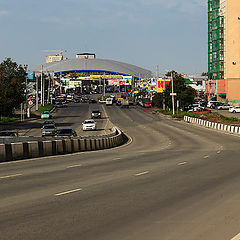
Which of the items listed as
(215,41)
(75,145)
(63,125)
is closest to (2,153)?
(75,145)

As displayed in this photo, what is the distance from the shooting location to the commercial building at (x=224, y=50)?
130000mm

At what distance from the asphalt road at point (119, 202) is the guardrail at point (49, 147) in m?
3.48

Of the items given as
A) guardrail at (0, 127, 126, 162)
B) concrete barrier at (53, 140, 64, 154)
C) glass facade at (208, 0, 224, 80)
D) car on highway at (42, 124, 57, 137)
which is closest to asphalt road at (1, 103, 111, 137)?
car on highway at (42, 124, 57, 137)

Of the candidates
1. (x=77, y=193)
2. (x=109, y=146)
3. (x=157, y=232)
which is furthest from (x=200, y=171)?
(x=109, y=146)

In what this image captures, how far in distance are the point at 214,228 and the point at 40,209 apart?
4.13 metres

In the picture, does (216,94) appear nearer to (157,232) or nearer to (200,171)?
(200,171)

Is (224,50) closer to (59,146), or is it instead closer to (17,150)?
(59,146)

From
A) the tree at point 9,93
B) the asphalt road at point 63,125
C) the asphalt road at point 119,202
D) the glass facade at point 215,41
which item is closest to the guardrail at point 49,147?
the asphalt road at point 119,202

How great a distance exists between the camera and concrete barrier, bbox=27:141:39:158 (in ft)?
93.4

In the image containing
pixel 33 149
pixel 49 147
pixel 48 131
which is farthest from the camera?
pixel 48 131

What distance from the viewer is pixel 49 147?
100ft

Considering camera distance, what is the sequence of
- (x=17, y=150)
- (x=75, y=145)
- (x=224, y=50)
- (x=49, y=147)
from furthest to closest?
(x=224, y=50) < (x=75, y=145) < (x=49, y=147) < (x=17, y=150)

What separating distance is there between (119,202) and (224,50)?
423ft

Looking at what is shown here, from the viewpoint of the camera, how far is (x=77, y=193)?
1501 cm
